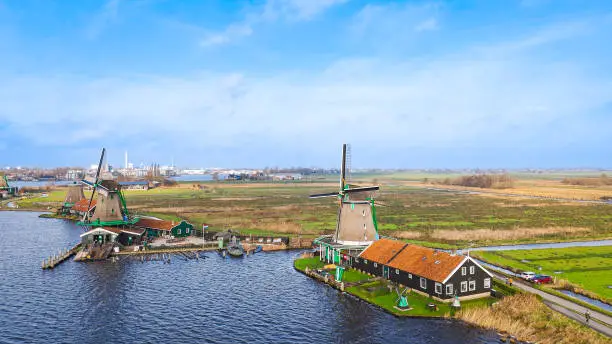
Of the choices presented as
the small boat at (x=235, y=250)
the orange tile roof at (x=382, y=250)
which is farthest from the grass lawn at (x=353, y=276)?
the small boat at (x=235, y=250)

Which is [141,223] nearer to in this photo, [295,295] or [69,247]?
[69,247]

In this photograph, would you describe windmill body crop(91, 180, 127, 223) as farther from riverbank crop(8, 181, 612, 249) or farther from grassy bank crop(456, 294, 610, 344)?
grassy bank crop(456, 294, 610, 344)

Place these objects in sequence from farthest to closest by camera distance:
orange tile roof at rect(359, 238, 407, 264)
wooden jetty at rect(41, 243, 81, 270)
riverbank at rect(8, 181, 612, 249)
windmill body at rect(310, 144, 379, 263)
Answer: riverbank at rect(8, 181, 612, 249), wooden jetty at rect(41, 243, 81, 270), windmill body at rect(310, 144, 379, 263), orange tile roof at rect(359, 238, 407, 264)

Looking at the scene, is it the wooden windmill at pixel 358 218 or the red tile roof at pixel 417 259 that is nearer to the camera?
the red tile roof at pixel 417 259

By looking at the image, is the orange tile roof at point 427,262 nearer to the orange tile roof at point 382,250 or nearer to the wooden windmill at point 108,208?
the orange tile roof at point 382,250

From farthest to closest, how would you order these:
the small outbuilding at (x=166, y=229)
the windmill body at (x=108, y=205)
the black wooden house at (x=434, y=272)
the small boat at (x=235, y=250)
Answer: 1. the small outbuilding at (x=166, y=229)
2. the windmill body at (x=108, y=205)
3. the small boat at (x=235, y=250)
4. the black wooden house at (x=434, y=272)

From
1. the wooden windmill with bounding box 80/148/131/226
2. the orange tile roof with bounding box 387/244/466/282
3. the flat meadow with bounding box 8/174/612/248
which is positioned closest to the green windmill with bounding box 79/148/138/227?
the wooden windmill with bounding box 80/148/131/226

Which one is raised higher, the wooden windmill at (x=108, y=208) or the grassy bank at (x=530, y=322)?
the wooden windmill at (x=108, y=208)

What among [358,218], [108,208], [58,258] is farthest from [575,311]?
[108,208]
